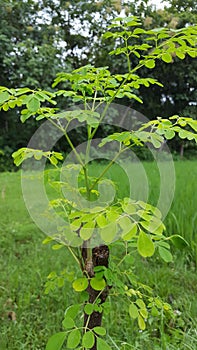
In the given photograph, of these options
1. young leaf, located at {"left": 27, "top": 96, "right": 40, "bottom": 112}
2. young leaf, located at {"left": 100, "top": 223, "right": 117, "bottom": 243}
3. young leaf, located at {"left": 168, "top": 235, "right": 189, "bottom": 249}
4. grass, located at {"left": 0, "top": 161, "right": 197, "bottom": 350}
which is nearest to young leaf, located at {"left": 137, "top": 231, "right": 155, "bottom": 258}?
young leaf, located at {"left": 100, "top": 223, "right": 117, "bottom": 243}

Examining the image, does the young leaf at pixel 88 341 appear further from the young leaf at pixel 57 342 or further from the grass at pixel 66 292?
the grass at pixel 66 292

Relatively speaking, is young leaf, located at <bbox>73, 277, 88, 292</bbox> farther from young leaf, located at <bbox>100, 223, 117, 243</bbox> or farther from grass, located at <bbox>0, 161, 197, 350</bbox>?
grass, located at <bbox>0, 161, 197, 350</bbox>

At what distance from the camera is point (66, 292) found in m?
1.54

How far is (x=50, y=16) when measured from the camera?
739 cm

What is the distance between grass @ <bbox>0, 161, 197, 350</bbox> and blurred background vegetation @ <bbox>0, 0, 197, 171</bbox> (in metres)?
4.08

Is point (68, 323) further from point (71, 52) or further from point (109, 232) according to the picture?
point (71, 52)

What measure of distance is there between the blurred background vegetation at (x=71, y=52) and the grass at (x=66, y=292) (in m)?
4.08

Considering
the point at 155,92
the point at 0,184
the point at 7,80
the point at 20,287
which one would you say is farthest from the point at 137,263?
the point at 155,92

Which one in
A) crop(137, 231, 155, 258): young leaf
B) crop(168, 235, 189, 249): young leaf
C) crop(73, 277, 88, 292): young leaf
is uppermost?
crop(137, 231, 155, 258): young leaf

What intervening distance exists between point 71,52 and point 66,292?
6.65m

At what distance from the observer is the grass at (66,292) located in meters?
1.23

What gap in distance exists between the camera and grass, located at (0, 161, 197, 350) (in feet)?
4.03

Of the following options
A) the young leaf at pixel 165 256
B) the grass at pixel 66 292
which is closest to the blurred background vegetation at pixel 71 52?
the grass at pixel 66 292

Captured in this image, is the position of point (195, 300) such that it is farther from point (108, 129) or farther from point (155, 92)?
point (155, 92)
